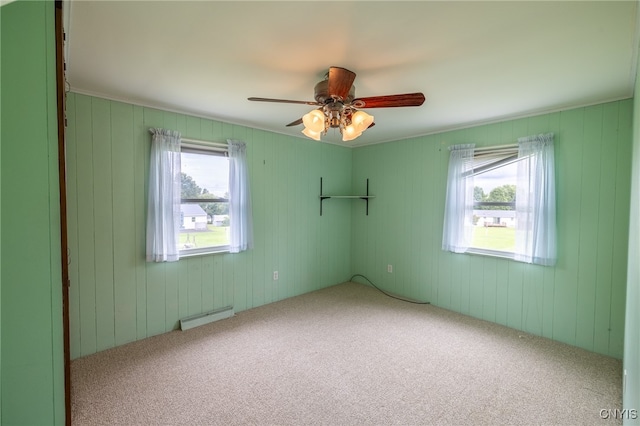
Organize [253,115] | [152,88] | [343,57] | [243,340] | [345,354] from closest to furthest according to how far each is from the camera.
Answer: [343,57], [152,88], [345,354], [243,340], [253,115]

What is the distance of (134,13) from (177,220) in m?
1.92

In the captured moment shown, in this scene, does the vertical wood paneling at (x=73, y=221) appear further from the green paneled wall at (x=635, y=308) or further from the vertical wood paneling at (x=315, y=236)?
the green paneled wall at (x=635, y=308)

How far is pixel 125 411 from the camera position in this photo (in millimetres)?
1862

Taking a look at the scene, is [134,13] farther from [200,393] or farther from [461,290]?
[461,290]

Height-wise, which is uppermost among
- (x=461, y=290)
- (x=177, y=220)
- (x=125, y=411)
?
(x=177, y=220)

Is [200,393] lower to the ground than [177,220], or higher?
lower

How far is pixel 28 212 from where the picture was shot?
2.91 ft

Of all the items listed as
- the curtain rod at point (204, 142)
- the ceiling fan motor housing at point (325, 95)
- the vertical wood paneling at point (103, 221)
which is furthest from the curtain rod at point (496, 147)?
the vertical wood paneling at point (103, 221)

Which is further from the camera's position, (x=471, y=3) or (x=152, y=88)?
(x=152, y=88)

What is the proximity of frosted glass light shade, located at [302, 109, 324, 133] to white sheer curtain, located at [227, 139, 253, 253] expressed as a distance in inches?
62.5

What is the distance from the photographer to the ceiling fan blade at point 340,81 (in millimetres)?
1765

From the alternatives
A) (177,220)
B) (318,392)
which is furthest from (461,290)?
(177,220)

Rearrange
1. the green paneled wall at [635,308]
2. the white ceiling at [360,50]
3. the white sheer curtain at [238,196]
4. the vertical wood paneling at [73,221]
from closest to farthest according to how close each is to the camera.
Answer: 1. the green paneled wall at [635,308]
2. the white ceiling at [360,50]
3. the vertical wood paneling at [73,221]
4. the white sheer curtain at [238,196]

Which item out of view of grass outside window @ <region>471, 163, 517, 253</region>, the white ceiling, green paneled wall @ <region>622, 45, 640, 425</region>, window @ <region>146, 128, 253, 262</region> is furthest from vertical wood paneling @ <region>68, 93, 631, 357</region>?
green paneled wall @ <region>622, 45, 640, 425</region>
